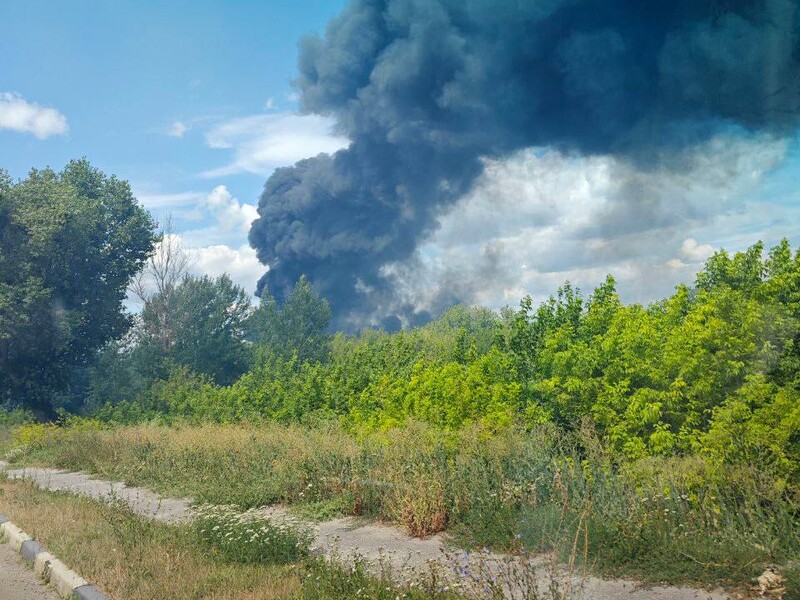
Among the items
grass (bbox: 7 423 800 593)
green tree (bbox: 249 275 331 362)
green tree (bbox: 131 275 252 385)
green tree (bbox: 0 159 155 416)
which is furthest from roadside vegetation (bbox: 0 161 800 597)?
green tree (bbox: 249 275 331 362)

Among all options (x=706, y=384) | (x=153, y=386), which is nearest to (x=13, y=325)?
(x=153, y=386)

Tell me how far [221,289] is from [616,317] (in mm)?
42760

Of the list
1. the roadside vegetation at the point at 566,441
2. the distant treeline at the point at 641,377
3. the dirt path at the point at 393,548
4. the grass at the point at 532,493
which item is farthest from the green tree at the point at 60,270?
the grass at the point at 532,493

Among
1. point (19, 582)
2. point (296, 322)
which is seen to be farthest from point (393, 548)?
point (296, 322)

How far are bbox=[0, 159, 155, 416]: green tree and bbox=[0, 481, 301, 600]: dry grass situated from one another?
98.1ft

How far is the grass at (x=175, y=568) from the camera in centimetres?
643

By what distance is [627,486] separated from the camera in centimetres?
862

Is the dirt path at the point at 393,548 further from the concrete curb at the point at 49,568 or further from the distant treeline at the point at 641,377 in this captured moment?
the distant treeline at the point at 641,377

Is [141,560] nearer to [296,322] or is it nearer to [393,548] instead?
[393,548]

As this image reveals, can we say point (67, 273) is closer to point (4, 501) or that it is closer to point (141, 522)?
point (4, 501)

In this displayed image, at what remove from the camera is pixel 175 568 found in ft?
24.9

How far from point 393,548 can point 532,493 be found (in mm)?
1829

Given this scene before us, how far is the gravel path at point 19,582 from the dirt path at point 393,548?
1.81 metres

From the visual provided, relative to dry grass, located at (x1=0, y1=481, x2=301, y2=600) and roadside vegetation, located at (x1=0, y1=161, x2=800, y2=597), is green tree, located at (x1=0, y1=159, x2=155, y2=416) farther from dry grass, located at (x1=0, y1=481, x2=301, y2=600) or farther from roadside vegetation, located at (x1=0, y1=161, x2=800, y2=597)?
dry grass, located at (x1=0, y1=481, x2=301, y2=600)
